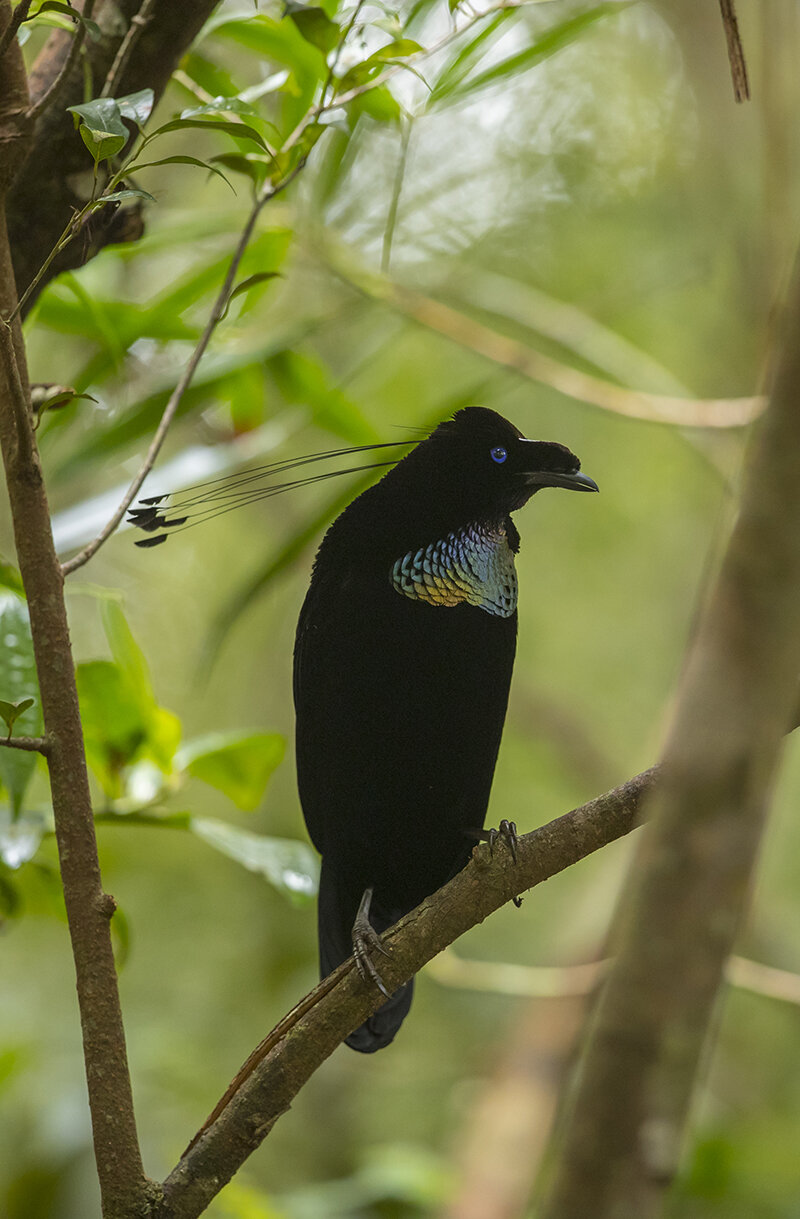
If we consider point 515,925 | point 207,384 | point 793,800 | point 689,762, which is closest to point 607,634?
point 793,800

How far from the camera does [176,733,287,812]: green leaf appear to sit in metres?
1.83

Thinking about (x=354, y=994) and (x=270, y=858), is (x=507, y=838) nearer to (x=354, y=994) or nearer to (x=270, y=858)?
(x=354, y=994)

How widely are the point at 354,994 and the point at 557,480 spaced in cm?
70

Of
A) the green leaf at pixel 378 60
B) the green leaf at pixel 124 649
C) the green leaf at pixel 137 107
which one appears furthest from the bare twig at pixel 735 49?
the green leaf at pixel 124 649

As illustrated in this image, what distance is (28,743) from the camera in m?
1.21

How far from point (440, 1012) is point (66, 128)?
465 centimetres

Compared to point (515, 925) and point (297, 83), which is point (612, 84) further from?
point (515, 925)

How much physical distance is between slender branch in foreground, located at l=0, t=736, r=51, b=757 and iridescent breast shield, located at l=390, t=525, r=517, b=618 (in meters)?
0.52

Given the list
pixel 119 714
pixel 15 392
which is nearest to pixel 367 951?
pixel 119 714

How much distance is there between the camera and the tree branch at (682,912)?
772 millimetres

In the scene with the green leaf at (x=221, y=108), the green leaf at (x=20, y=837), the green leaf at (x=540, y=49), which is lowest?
the green leaf at (x=20, y=837)

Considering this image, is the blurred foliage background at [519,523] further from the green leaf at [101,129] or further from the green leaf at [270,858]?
the green leaf at [101,129]

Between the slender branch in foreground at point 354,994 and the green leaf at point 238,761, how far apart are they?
58cm

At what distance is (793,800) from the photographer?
17.5 feet
